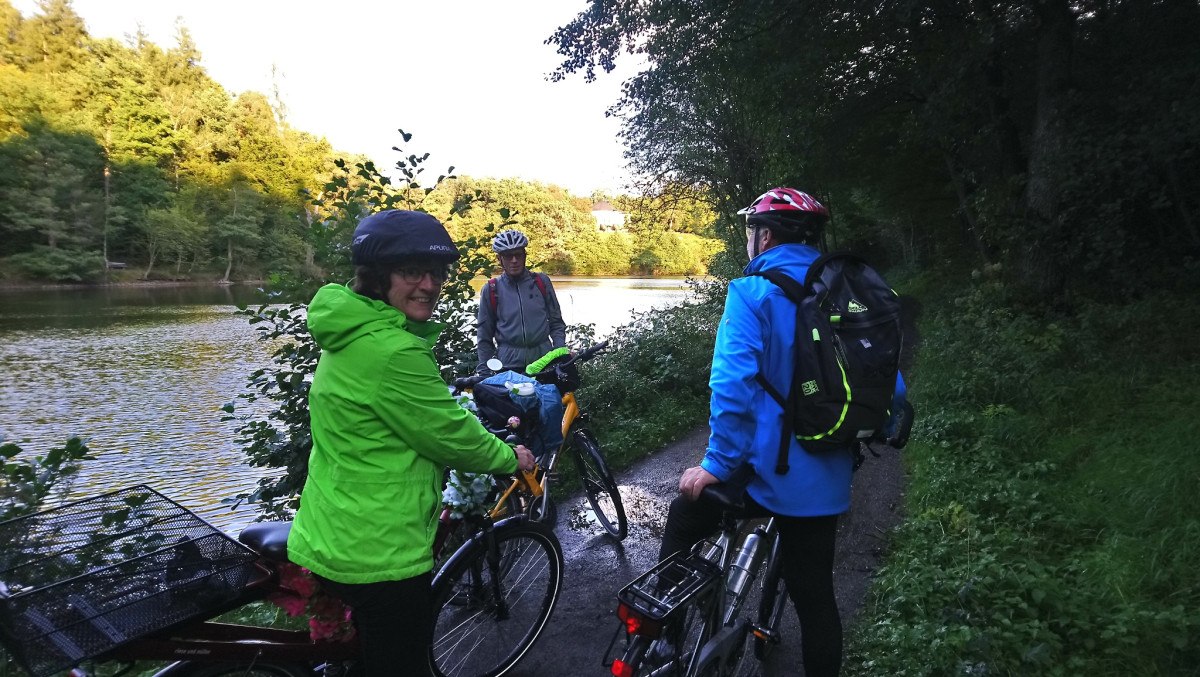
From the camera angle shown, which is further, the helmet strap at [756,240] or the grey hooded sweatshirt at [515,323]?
the grey hooded sweatshirt at [515,323]

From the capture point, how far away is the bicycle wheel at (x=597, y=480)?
403 cm

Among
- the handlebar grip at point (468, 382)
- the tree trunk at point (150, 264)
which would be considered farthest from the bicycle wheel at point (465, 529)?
the tree trunk at point (150, 264)

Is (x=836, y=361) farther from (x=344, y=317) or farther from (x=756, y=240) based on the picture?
(x=344, y=317)

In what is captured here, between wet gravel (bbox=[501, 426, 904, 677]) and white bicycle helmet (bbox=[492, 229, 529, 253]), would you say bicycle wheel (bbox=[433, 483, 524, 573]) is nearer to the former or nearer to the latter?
wet gravel (bbox=[501, 426, 904, 677])

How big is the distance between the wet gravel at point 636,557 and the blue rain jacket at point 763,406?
1.19 metres

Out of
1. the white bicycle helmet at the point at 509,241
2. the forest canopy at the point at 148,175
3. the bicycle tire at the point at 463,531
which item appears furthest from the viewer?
the forest canopy at the point at 148,175

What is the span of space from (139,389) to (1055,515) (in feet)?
53.0

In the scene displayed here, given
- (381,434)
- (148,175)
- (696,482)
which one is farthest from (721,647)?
(148,175)

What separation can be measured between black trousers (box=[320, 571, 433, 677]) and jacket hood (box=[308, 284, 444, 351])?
72cm

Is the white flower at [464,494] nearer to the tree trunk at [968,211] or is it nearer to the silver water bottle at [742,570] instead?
the silver water bottle at [742,570]

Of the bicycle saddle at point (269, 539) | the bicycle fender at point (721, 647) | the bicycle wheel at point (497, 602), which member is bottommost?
the bicycle wheel at point (497, 602)

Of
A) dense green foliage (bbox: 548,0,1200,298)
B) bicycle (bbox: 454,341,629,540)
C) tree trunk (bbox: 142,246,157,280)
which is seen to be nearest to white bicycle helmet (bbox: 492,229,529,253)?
bicycle (bbox: 454,341,629,540)

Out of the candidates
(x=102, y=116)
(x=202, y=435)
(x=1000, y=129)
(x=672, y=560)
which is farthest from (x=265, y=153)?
(x=672, y=560)

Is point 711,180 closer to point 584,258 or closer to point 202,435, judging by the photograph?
point 202,435
